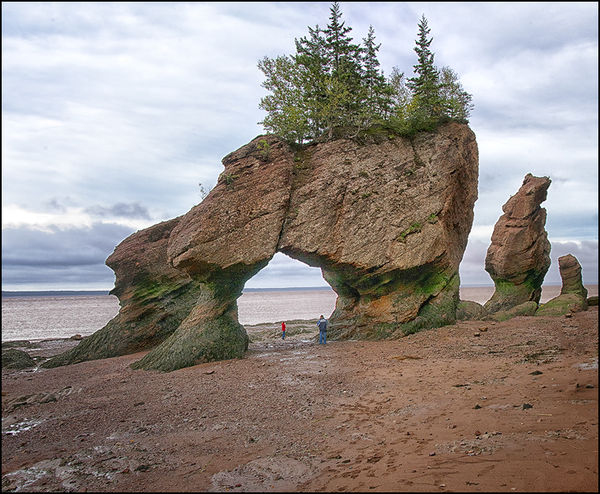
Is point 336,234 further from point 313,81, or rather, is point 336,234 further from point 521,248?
point 521,248

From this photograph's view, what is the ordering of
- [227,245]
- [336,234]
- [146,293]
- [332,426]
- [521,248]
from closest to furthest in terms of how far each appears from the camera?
[332,426] < [227,245] < [336,234] < [146,293] < [521,248]

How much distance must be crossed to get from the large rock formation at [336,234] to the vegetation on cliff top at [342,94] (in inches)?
45.0

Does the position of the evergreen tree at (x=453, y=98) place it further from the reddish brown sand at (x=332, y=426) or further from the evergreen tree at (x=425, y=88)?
the reddish brown sand at (x=332, y=426)

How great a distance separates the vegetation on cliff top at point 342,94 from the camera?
78.0 feet

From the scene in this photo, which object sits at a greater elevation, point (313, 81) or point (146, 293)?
point (313, 81)

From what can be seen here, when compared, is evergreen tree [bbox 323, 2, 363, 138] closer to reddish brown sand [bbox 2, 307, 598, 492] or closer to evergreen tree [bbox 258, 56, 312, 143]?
evergreen tree [bbox 258, 56, 312, 143]

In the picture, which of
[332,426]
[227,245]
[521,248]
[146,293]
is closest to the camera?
[332,426]

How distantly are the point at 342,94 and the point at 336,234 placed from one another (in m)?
8.25

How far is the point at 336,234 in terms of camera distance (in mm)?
22094

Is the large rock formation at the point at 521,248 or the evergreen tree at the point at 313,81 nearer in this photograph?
the evergreen tree at the point at 313,81

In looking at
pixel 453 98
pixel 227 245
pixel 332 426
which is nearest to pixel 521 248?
pixel 453 98

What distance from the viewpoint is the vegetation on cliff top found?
23781 mm

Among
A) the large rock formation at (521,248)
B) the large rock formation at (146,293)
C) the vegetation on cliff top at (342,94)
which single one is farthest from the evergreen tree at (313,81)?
the large rock formation at (521,248)

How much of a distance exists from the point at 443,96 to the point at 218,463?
2621cm
